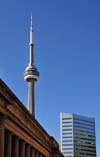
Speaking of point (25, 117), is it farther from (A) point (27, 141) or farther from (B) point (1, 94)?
(B) point (1, 94)

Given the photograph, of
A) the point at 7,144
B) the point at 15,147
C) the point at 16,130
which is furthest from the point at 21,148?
the point at 7,144

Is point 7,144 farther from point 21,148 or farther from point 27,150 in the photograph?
point 27,150

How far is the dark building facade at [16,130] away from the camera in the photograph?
128ft

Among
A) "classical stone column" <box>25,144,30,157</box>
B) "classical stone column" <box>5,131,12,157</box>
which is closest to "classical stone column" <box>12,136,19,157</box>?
"classical stone column" <box>5,131,12,157</box>

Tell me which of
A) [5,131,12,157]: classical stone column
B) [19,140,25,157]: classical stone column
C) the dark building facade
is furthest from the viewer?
[19,140,25,157]: classical stone column

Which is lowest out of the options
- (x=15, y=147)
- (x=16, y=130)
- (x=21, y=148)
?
(x=15, y=147)

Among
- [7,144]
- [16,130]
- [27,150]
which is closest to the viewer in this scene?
[7,144]

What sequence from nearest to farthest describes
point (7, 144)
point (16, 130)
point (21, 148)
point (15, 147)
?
point (7, 144)
point (16, 130)
point (15, 147)
point (21, 148)

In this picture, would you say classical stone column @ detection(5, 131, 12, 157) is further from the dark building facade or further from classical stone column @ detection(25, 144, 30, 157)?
classical stone column @ detection(25, 144, 30, 157)

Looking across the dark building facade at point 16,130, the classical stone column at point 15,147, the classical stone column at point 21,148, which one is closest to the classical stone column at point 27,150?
the dark building facade at point 16,130

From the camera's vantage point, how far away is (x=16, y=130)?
49812 millimetres

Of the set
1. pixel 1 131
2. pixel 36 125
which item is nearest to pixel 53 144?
pixel 36 125

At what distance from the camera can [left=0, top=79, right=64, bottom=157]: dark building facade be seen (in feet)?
128

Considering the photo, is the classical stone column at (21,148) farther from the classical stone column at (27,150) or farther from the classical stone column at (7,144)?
the classical stone column at (7,144)
